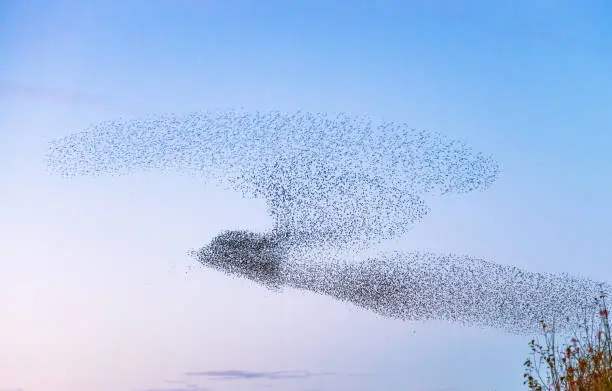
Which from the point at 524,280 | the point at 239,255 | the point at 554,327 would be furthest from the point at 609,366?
the point at 239,255

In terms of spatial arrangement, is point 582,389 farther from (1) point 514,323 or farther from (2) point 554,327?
(1) point 514,323

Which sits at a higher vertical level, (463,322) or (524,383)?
(463,322)

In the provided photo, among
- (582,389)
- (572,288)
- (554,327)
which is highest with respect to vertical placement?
(572,288)

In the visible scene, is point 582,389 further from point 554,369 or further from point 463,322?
point 463,322

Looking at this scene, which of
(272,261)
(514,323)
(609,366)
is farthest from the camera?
(272,261)

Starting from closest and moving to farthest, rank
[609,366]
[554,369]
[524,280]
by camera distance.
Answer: [609,366], [554,369], [524,280]

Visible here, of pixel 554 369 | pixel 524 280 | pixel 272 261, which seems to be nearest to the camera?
pixel 554 369

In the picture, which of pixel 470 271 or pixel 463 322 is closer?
pixel 463 322

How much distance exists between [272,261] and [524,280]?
6060 mm

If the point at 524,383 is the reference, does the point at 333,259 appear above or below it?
above

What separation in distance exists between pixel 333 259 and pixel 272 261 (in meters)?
1.53

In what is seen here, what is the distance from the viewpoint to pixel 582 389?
32.6 feet

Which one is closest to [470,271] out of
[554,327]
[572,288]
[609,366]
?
[572,288]

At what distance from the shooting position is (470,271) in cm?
1744
